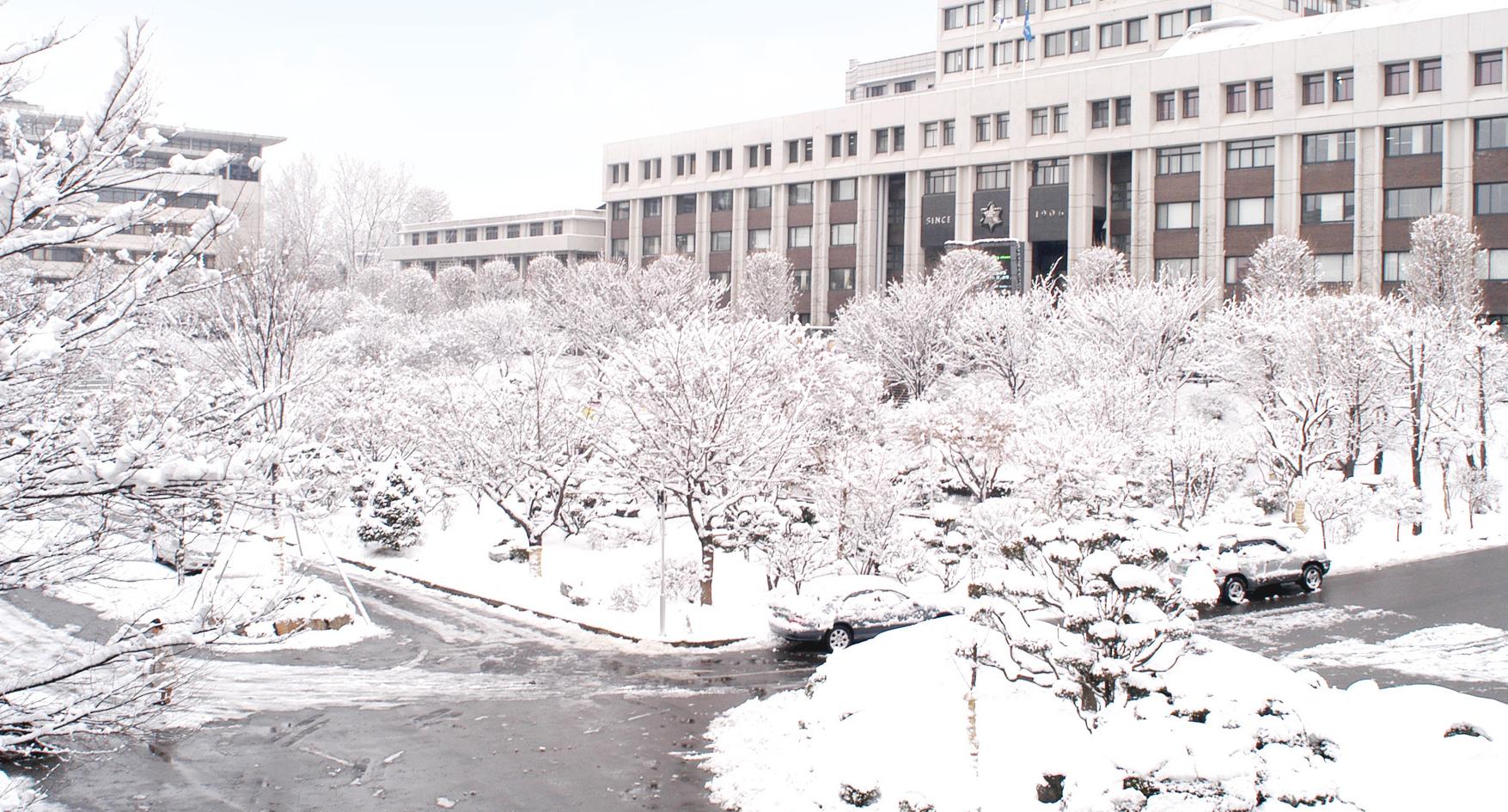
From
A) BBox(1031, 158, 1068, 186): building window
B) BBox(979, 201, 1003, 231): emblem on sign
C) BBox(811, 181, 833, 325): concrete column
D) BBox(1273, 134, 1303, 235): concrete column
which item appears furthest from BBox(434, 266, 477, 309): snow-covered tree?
BBox(1273, 134, 1303, 235): concrete column

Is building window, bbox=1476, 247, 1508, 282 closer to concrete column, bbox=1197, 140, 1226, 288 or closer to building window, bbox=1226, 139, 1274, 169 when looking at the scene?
building window, bbox=1226, 139, 1274, 169

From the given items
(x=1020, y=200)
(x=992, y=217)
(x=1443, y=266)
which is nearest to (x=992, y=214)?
(x=992, y=217)

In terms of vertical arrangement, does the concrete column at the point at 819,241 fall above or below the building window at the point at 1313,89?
below

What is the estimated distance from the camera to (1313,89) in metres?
59.3

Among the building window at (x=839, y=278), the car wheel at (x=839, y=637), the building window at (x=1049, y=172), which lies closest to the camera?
the car wheel at (x=839, y=637)

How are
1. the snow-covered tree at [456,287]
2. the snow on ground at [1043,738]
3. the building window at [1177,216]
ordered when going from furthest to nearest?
the snow-covered tree at [456,287], the building window at [1177,216], the snow on ground at [1043,738]

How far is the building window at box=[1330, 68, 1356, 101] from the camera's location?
191 ft

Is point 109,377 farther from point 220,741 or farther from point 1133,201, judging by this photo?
point 1133,201

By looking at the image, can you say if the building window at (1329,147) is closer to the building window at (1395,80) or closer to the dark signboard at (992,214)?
the building window at (1395,80)

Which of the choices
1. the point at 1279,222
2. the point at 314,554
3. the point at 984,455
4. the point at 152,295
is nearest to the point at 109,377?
the point at 152,295

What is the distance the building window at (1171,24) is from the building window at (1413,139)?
66.2 feet

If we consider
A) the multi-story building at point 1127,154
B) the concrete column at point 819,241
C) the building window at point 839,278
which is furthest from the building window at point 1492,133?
the concrete column at point 819,241

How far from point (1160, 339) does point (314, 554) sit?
3023cm

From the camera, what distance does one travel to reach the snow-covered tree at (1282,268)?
50.3m
